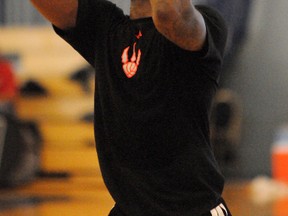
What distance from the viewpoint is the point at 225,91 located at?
659 centimetres

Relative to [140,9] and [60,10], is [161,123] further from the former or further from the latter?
[60,10]

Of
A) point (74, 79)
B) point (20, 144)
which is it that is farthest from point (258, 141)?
point (20, 144)

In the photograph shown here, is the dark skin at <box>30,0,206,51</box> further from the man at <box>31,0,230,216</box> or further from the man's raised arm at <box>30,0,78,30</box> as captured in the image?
the man's raised arm at <box>30,0,78,30</box>

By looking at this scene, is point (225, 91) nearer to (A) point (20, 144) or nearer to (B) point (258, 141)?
(B) point (258, 141)

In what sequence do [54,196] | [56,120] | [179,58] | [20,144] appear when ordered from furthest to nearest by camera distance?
[56,120] < [20,144] < [54,196] < [179,58]

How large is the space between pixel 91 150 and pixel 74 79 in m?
0.69

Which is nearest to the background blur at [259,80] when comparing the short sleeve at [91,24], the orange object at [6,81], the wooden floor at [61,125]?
the wooden floor at [61,125]

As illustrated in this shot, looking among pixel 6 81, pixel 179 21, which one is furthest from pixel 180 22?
pixel 6 81

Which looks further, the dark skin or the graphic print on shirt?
the graphic print on shirt

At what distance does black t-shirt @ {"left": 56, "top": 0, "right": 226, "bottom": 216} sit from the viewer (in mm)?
1688

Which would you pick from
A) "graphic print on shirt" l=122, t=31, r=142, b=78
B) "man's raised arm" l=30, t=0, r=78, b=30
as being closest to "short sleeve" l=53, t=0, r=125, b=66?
"man's raised arm" l=30, t=0, r=78, b=30

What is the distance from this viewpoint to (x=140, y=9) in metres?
1.78

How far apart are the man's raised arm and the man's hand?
1.26 ft

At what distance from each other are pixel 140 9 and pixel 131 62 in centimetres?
15
